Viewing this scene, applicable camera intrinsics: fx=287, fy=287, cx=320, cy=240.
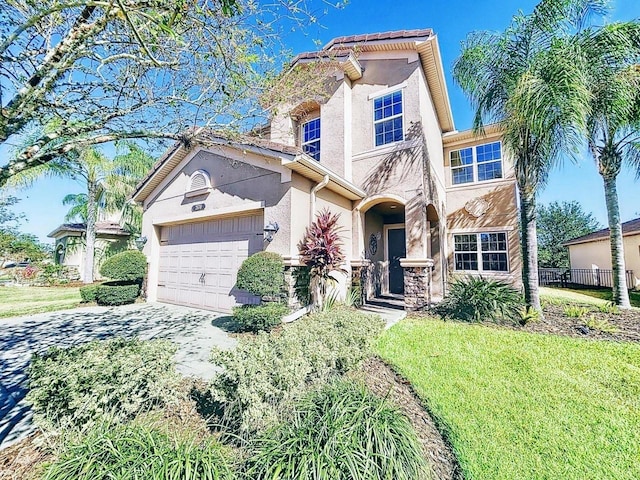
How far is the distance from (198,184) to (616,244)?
14.5 metres

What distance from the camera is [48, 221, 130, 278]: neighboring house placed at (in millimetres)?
20891

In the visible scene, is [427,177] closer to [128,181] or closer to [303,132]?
[303,132]

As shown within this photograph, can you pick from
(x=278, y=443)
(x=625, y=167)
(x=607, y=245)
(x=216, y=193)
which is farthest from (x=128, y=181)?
(x=607, y=245)

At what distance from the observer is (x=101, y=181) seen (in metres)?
19.4

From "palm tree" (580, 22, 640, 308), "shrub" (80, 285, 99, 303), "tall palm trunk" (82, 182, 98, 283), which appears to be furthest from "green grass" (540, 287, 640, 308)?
"tall palm trunk" (82, 182, 98, 283)

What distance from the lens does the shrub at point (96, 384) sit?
2822mm

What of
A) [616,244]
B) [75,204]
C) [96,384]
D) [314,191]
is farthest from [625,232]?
[75,204]

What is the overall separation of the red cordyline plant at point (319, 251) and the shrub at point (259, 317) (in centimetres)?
141

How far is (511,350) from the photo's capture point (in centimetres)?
612

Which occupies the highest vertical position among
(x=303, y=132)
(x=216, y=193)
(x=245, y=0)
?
(x=303, y=132)

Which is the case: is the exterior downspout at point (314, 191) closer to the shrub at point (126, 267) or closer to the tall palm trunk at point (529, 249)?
the tall palm trunk at point (529, 249)

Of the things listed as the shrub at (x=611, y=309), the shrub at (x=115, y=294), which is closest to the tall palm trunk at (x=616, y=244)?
the shrub at (x=611, y=309)

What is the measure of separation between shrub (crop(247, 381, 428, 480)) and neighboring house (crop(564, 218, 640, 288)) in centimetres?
2084

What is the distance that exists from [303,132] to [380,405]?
1161cm
